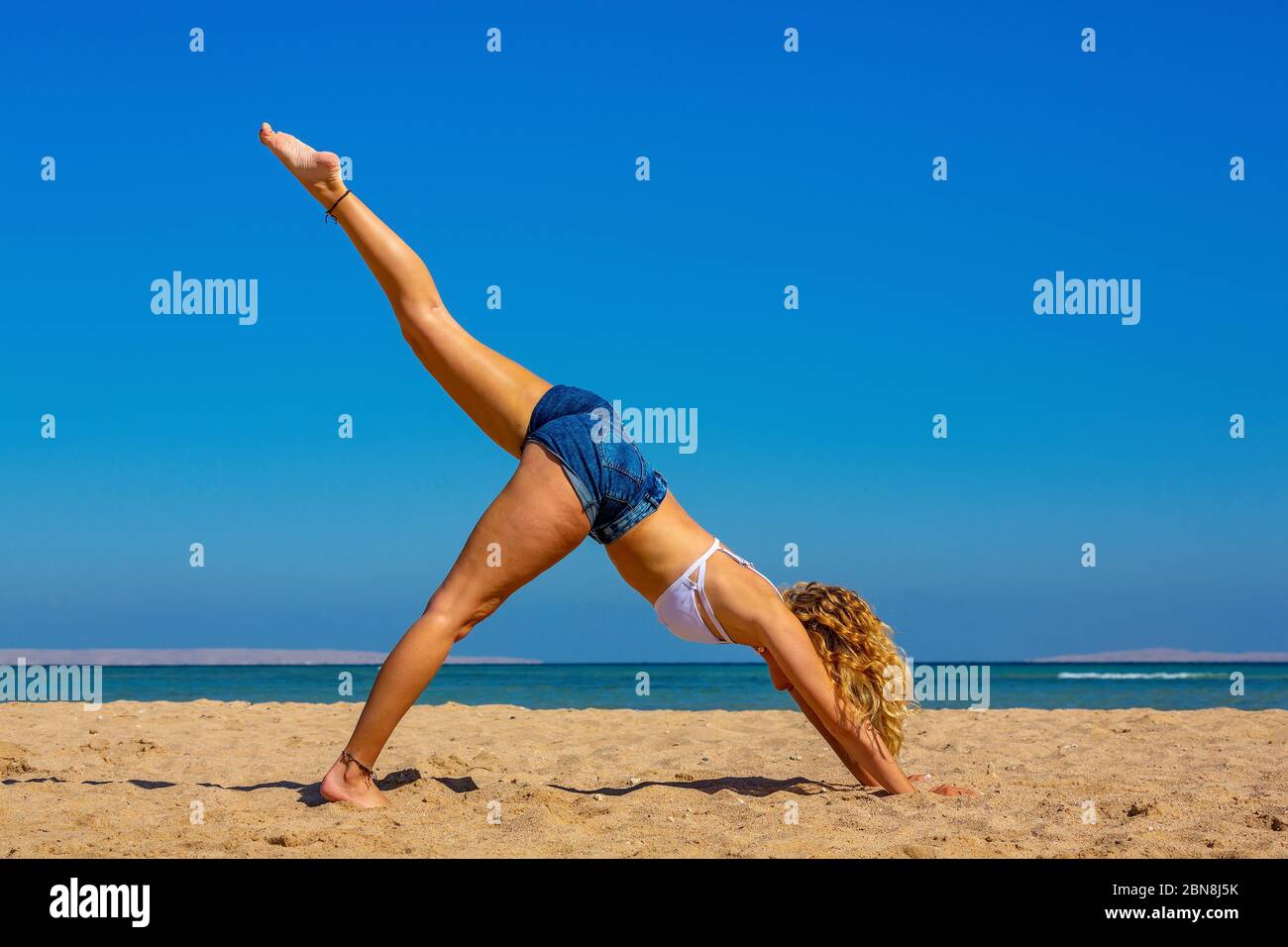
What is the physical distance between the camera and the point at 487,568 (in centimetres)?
394

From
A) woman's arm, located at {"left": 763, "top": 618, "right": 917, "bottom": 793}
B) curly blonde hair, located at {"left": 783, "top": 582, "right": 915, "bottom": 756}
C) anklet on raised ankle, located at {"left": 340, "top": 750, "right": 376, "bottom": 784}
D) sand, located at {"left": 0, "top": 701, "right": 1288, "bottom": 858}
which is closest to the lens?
sand, located at {"left": 0, "top": 701, "right": 1288, "bottom": 858}

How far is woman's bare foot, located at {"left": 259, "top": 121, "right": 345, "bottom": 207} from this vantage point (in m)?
3.96

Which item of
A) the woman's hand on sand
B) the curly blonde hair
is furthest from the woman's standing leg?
the woman's hand on sand

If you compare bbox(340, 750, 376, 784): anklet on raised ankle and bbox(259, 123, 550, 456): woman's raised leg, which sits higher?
bbox(259, 123, 550, 456): woman's raised leg

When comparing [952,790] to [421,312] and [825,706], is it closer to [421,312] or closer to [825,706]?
[825,706]

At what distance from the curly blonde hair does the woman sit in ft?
0.06

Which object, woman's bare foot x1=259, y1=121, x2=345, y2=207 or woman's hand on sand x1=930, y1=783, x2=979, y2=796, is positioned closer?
woman's bare foot x1=259, y1=121, x2=345, y2=207

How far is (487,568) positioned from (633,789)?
1.48 metres

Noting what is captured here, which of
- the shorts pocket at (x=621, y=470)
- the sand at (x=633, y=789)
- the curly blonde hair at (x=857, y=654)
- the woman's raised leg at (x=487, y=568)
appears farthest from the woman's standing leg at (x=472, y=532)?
the curly blonde hair at (x=857, y=654)

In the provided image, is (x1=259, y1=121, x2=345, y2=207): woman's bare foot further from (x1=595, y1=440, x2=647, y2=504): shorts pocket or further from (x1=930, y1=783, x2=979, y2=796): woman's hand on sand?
(x1=930, y1=783, x2=979, y2=796): woman's hand on sand

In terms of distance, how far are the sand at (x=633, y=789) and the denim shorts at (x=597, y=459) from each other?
45.7 inches

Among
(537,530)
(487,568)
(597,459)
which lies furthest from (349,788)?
(597,459)

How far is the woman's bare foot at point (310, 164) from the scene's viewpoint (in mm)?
3959

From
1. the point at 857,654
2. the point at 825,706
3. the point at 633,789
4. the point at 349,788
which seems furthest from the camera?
the point at 633,789
